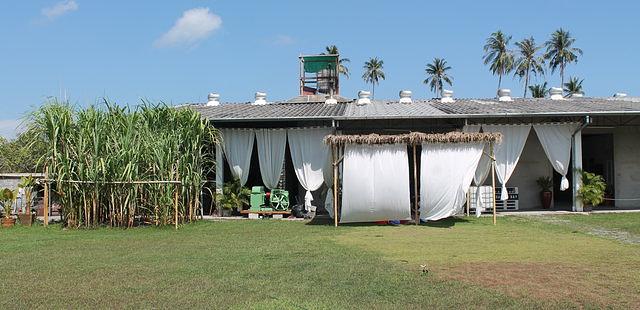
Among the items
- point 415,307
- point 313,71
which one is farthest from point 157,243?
point 313,71

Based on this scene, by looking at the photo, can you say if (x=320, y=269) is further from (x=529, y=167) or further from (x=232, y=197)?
(x=529, y=167)

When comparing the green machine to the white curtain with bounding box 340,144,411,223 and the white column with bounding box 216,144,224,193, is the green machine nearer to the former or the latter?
the white column with bounding box 216,144,224,193

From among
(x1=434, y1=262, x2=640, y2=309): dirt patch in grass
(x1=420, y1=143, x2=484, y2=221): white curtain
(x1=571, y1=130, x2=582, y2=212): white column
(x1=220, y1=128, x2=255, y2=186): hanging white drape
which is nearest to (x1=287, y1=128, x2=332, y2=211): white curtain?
(x1=220, y1=128, x2=255, y2=186): hanging white drape

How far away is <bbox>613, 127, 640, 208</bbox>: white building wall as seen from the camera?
17.4 metres

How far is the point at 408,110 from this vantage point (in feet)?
54.0

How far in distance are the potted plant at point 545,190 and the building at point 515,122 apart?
0.20 metres

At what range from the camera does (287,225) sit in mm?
13383

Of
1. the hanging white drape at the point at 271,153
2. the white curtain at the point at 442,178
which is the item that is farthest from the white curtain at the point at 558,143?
the hanging white drape at the point at 271,153

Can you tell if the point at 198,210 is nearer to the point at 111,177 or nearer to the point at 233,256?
the point at 111,177

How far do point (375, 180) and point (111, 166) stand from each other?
5.75 metres

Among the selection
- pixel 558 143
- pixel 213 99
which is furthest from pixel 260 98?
pixel 558 143

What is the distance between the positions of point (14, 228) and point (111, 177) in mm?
2589

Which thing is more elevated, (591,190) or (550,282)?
(591,190)

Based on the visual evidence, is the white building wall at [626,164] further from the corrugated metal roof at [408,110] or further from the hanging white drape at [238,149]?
the hanging white drape at [238,149]
